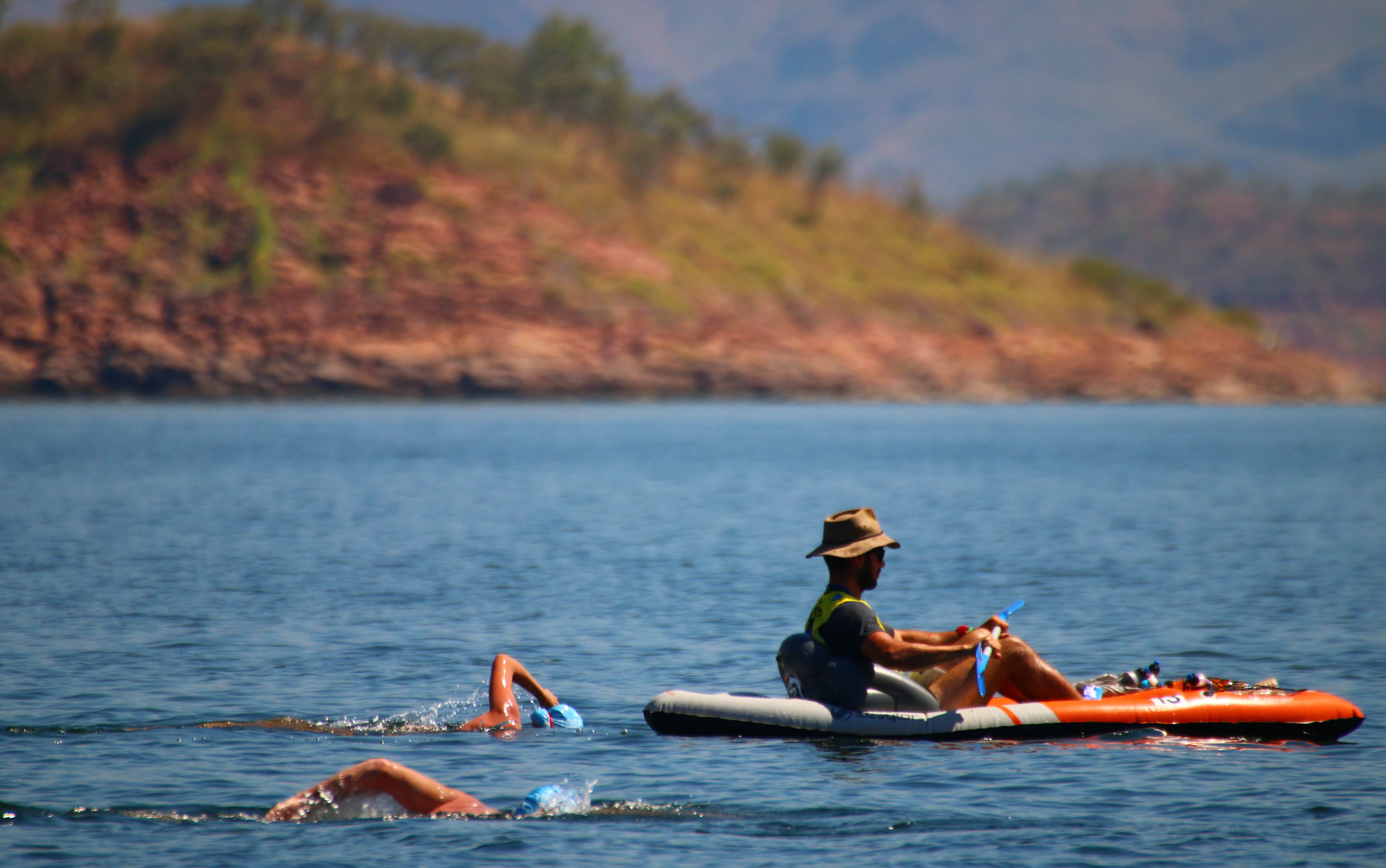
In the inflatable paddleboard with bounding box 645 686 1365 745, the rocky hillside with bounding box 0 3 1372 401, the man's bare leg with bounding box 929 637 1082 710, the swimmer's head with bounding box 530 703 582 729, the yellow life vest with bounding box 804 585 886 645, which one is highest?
the rocky hillside with bounding box 0 3 1372 401

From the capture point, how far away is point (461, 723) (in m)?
13.6

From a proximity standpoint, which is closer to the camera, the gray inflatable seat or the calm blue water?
the calm blue water

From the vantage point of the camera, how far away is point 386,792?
10312 millimetres

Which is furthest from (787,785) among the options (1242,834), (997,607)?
(997,607)

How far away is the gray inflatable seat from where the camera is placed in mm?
12102

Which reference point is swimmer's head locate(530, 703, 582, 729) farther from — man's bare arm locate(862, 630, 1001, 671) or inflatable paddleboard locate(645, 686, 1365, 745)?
man's bare arm locate(862, 630, 1001, 671)

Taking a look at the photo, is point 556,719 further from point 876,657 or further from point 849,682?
point 876,657

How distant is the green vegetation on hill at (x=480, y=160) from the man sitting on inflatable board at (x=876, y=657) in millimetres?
83985

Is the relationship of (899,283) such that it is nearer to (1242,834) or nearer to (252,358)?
(252,358)

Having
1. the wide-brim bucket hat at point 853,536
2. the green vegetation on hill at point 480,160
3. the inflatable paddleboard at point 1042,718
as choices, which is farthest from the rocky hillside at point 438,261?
the wide-brim bucket hat at point 853,536

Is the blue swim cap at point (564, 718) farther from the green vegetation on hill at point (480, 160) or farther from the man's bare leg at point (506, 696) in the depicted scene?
the green vegetation on hill at point (480, 160)

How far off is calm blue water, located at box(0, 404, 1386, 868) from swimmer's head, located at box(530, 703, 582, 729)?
15 centimetres

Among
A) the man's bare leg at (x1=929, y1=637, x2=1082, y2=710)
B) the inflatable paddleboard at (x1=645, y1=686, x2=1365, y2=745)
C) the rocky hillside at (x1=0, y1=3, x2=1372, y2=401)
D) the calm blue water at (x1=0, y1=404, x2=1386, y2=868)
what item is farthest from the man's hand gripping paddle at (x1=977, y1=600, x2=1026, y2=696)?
the rocky hillside at (x1=0, y1=3, x2=1372, y2=401)

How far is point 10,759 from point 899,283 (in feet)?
343
